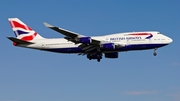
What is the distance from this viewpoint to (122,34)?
7869cm

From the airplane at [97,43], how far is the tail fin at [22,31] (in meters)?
1.37

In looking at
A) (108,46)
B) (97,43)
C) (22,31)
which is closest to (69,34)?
(97,43)

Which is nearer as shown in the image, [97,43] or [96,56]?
[97,43]

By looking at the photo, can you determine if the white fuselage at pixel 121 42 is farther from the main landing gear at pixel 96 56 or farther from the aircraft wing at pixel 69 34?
the aircraft wing at pixel 69 34

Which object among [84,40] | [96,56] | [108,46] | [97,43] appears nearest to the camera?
[84,40]

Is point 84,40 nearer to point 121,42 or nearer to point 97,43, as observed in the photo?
point 97,43

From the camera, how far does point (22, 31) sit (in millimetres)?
86875

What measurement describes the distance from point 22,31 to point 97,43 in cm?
1757

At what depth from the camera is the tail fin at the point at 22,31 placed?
3374 inches

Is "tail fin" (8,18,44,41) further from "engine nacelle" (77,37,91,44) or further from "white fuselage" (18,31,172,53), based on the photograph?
"engine nacelle" (77,37,91,44)

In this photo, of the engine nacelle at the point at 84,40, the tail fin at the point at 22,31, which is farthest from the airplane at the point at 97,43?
the tail fin at the point at 22,31

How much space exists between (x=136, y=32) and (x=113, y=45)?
5.21 metres

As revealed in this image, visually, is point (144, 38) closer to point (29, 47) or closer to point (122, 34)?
point (122, 34)

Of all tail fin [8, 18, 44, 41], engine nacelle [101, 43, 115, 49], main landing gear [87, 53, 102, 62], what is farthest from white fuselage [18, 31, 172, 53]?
tail fin [8, 18, 44, 41]
